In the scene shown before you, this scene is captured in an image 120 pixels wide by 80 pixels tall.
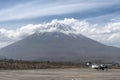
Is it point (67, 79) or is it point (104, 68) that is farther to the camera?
point (104, 68)

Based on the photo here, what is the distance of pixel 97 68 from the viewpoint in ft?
420

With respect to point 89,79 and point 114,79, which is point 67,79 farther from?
point 114,79

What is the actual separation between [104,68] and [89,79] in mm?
58959

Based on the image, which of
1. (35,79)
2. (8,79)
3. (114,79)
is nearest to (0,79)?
(8,79)

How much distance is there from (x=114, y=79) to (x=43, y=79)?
13590 mm

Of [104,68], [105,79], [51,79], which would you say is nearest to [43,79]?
[51,79]

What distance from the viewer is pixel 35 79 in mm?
69188

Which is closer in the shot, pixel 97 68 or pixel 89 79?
pixel 89 79

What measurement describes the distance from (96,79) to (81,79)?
284 cm

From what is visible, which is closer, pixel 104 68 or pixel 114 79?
pixel 114 79

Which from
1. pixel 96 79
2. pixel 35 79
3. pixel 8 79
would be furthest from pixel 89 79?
pixel 8 79

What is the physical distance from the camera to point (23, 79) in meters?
70.1

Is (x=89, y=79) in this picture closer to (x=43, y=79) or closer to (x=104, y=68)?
(x=43, y=79)

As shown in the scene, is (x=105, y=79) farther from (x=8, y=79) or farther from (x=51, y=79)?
(x=8, y=79)
